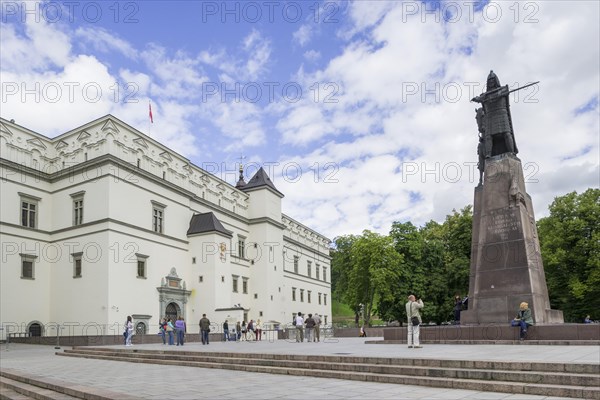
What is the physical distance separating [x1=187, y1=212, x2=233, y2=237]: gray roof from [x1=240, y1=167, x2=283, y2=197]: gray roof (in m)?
11.3

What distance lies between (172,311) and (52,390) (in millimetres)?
27726

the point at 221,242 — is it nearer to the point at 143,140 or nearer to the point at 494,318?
the point at 143,140

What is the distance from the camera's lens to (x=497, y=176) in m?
18.8

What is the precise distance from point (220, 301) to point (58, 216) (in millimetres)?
12794

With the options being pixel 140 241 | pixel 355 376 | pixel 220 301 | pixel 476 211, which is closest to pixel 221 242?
pixel 220 301

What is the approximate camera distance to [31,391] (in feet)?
33.6

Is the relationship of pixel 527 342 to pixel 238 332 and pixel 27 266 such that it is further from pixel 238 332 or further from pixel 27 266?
pixel 27 266

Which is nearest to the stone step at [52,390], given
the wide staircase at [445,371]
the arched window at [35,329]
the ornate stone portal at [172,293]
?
the wide staircase at [445,371]

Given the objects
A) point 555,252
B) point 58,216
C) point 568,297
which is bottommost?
point 568,297

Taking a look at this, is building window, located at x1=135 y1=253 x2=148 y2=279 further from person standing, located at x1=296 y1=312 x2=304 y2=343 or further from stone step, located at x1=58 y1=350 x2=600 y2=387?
stone step, located at x1=58 y1=350 x2=600 y2=387

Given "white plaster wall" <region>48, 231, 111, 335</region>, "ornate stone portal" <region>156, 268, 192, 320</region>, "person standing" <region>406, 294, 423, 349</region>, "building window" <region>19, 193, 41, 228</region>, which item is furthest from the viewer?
"ornate stone portal" <region>156, 268, 192, 320</region>

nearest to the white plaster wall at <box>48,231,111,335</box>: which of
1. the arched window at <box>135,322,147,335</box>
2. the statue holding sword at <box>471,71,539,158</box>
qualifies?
the arched window at <box>135,322,147,335</box>

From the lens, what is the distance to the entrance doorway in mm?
36731

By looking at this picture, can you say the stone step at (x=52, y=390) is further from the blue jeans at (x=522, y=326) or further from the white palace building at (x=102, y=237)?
the white palace building at (x=102, y=237)
